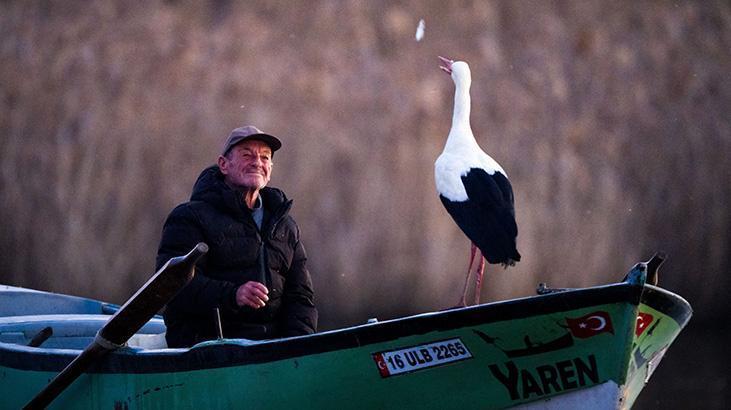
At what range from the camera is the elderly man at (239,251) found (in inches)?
158

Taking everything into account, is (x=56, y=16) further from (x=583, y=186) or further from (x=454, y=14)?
(x=583, y=186)

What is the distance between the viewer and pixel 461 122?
6051mm

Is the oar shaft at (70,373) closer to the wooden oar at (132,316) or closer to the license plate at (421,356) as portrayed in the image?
the wooden oar at (132,316)

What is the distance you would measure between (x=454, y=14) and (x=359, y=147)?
4.43ft

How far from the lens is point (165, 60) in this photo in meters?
10.1

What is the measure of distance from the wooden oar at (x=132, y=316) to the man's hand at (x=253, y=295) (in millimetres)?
214

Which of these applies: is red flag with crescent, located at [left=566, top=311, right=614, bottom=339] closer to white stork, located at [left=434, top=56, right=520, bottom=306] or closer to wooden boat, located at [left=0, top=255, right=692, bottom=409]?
wooden boat, located at [left=0, top=255, right=692, bottom=409]

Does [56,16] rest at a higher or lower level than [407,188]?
higher

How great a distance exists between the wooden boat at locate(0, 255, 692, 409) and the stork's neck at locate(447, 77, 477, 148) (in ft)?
7.08

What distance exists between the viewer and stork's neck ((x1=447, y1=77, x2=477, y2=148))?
19.6ft

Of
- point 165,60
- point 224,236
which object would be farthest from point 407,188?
point 224,236

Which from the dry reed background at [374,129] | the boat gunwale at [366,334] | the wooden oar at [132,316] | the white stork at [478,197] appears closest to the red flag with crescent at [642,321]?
the boat gunwale at [366,334]

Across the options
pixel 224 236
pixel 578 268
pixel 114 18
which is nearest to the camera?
pixel 224 236

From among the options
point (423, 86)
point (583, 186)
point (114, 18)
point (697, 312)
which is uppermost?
point (114, 18)
